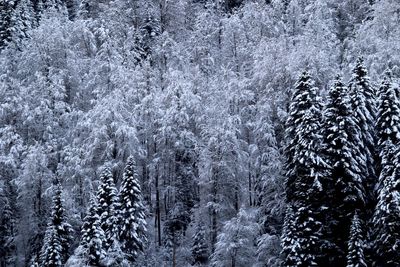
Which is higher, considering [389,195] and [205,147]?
[205,147]

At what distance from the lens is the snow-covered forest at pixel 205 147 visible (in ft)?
98.5

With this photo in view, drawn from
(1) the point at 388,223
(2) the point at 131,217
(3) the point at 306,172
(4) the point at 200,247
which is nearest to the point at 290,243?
(3) the point at 306,172

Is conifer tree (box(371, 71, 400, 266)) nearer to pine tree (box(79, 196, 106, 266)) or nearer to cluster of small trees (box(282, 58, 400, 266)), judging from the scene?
cluster of small trees (box(282, 58, 400, 266))

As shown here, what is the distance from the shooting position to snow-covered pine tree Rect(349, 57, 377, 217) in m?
30.7

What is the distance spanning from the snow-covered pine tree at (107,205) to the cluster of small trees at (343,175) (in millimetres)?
11939

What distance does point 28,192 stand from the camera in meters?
37.8

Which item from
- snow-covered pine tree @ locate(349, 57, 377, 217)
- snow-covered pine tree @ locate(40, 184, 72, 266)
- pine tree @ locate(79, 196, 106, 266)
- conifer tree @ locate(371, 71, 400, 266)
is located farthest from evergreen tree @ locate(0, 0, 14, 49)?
conifer tree @ locate(371, 71, 400, 266)

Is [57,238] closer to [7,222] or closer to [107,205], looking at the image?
[107,205]

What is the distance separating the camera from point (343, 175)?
30.3m

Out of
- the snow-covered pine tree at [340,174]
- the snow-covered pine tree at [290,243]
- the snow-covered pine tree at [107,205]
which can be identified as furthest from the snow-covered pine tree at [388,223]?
the snow-covered pine tree at [107,205]

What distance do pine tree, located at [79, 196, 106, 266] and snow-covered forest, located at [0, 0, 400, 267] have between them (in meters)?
0.09

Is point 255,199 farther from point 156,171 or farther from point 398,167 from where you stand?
point 398,167

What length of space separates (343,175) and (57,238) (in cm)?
2002

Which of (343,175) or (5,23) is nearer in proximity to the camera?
(343,175)
